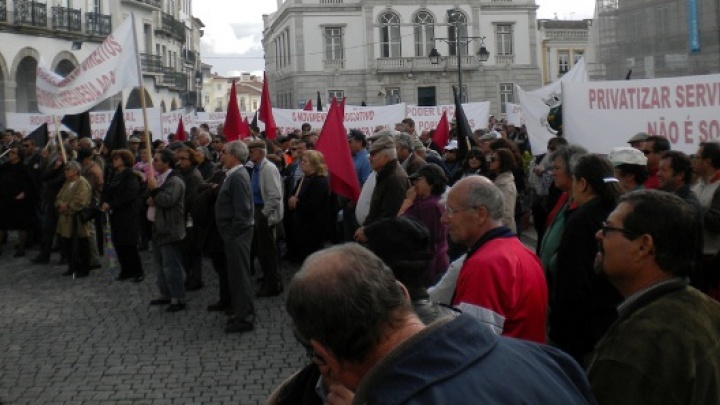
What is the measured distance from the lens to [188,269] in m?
10.9

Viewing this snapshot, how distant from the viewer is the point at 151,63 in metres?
46.2

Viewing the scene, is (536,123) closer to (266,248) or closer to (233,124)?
(233,124)

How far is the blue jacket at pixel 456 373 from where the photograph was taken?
1733 millimetres

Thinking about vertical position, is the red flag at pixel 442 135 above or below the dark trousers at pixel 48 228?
above

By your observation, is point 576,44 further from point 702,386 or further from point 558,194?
point 702,386

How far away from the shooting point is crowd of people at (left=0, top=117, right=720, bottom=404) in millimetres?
1898

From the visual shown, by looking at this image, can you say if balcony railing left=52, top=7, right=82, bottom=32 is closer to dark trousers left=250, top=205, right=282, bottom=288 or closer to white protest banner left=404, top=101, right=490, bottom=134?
white protest banner left=404, top=101, right=490, bottom=134

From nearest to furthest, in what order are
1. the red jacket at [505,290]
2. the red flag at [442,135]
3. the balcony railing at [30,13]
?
the red jacket at [505,290], the red flag at [442,135], the balcony railing at [30,13]

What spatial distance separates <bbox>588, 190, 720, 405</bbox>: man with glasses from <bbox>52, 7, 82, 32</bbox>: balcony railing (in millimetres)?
34838

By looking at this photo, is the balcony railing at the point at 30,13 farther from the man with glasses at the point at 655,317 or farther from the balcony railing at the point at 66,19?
the man with glasses at the point at 655,317

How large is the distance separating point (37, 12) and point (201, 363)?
29550 millimetres

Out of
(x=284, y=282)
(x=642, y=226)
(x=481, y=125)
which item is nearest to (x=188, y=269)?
(x=284, y=282)

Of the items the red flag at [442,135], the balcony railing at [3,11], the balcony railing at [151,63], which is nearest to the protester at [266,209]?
the red flag at [442,135]

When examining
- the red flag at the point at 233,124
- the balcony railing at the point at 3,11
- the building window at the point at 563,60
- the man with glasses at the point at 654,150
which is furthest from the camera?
the building window at the point at 563,60
